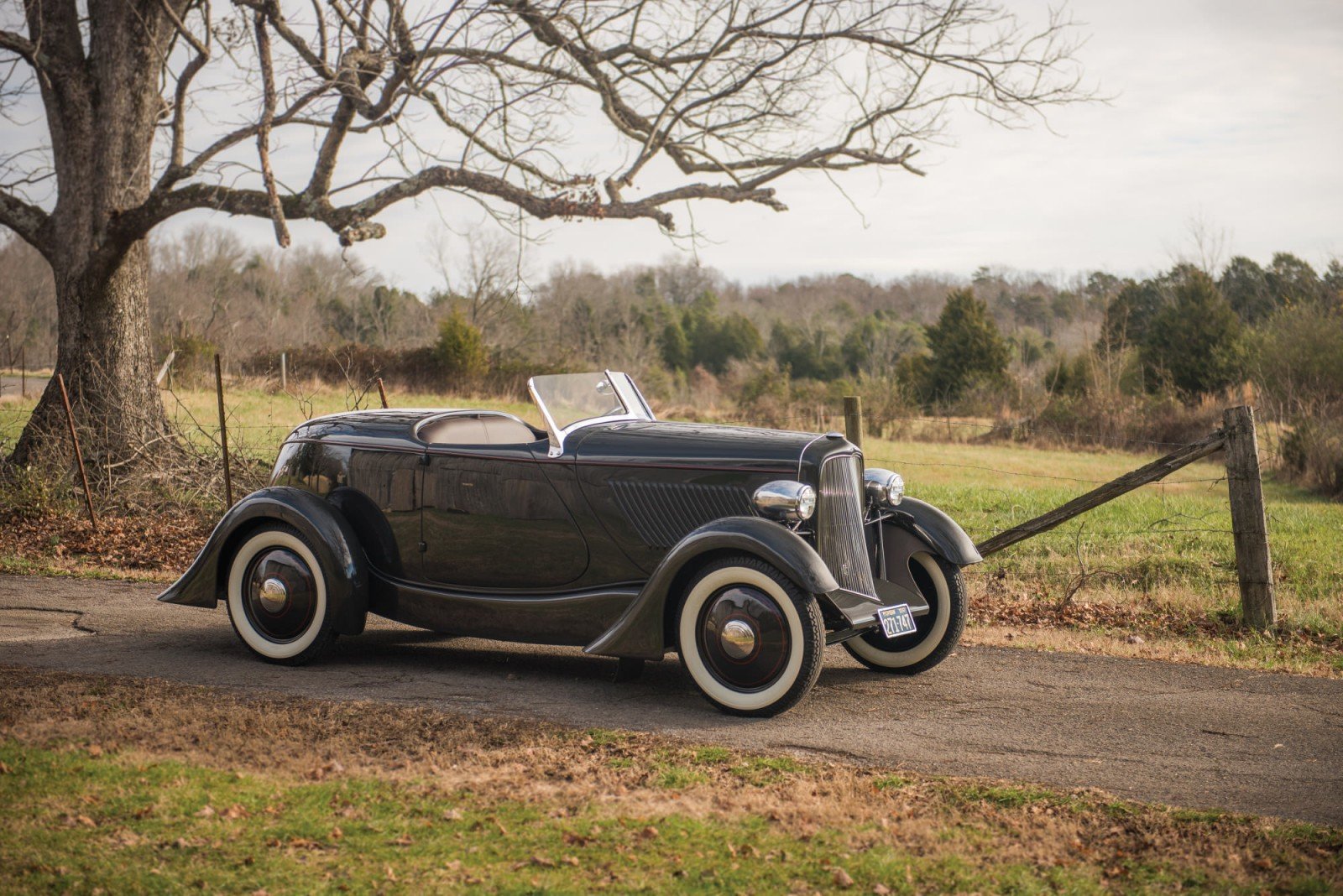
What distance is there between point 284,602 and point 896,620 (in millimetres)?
3267

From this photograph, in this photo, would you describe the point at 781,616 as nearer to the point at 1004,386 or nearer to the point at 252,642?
the point at 252,642

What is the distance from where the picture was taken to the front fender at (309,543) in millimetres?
5855

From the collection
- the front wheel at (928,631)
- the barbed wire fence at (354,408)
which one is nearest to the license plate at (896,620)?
the front wheel at (928,631)

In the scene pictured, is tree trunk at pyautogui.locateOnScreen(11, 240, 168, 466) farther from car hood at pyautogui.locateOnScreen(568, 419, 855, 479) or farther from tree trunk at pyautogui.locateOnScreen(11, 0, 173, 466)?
car hood at pyautogui.locateOnScreen(568, 419, 855, 479)

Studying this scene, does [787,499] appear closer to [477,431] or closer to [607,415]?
[607,415]

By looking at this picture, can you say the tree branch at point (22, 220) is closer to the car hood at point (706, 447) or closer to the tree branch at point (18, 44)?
the tree branch at point (18, 44)

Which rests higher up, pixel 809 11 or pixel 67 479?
pixel 809 11

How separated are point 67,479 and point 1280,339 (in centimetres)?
2344

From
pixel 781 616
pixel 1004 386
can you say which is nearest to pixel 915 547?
pixel 781 616

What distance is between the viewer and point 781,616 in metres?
4.86

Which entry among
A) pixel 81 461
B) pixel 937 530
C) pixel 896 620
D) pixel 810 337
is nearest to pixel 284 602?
pixel 896 620

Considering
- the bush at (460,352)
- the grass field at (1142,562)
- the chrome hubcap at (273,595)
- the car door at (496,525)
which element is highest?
the bush at (460,352)

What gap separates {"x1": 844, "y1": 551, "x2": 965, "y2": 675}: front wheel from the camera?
19.3 feet

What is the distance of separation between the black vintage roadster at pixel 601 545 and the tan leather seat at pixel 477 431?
0.01 metres
